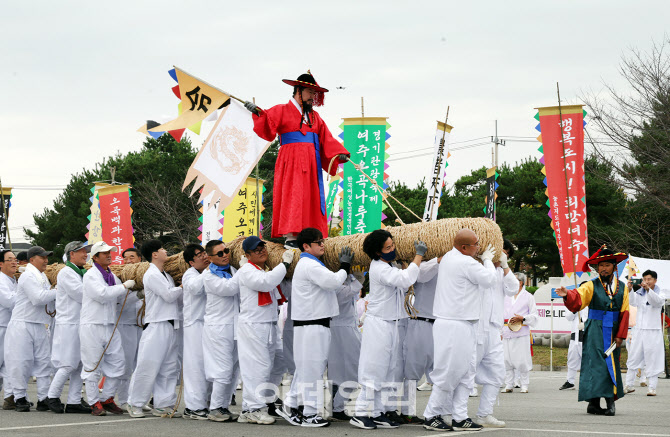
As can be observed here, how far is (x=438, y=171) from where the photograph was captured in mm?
15133

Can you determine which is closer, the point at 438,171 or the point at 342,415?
the point at 342,415

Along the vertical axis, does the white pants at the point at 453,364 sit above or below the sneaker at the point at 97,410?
above

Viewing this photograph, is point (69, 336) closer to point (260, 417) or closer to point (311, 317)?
point (260, 417)

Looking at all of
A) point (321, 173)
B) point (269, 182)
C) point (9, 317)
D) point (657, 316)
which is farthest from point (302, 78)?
point (269, 182)

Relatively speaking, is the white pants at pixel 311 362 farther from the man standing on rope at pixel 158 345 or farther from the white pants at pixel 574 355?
the white pants at pixel 574 355

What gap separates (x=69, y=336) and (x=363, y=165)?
24.8 ft

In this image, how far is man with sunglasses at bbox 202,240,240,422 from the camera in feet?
28.9

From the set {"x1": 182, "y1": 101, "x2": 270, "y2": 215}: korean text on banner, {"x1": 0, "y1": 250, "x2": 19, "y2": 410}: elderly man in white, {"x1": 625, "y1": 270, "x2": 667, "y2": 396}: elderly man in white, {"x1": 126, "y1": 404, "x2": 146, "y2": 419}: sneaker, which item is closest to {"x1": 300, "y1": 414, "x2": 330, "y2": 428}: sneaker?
{"x1": 126, "y1": 404, "x2": 146, "y2": 419}: sneaker

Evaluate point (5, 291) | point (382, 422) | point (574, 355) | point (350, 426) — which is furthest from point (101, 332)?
point (574, 355)

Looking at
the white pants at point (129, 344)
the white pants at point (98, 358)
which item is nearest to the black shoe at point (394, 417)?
the white pants at point (98, 358)

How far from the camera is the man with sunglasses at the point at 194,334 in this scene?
29.6 ft

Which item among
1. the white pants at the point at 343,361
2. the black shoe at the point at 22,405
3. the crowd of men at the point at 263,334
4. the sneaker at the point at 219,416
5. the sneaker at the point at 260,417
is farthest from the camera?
the black shoe at the point at 22,405

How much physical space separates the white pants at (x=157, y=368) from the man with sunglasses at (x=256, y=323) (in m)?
1.11

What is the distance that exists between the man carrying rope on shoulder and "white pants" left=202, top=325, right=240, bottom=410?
4.30ft
